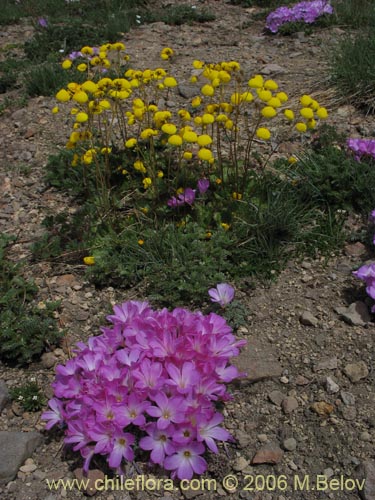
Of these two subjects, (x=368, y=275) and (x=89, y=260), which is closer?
(x=368, y=275)

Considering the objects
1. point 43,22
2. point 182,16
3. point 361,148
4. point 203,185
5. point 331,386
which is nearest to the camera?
point 331,386

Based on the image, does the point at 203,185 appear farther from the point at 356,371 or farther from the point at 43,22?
the point at 43,22

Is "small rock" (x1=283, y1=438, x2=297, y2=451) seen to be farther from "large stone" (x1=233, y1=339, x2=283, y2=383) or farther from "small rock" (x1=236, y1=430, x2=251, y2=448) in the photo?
"large stone" (x1=233, y1=339, x2=283, y2=383)

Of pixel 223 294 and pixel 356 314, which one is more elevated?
pixel 223 294

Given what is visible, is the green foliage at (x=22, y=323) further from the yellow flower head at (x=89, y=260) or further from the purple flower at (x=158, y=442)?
the purple flower at (x=158, y=442)

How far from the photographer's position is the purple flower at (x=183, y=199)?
3.67 m

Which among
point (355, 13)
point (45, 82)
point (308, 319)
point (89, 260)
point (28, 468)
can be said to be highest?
point (355, 13)

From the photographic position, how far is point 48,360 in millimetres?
3018

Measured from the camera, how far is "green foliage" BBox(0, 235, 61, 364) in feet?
9.80

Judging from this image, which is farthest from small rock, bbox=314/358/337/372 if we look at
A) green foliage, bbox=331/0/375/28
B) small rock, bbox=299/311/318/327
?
green foliage, bbox=331/0/375/28

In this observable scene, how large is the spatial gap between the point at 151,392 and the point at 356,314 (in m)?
1.28

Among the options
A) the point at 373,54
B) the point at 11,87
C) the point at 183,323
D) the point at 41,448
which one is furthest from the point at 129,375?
the point at 11,87

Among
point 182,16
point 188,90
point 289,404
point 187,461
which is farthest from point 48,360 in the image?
point 182,16

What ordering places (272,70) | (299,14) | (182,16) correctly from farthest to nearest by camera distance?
1. (182,16)
2. (299,14)
3. (272,70)
